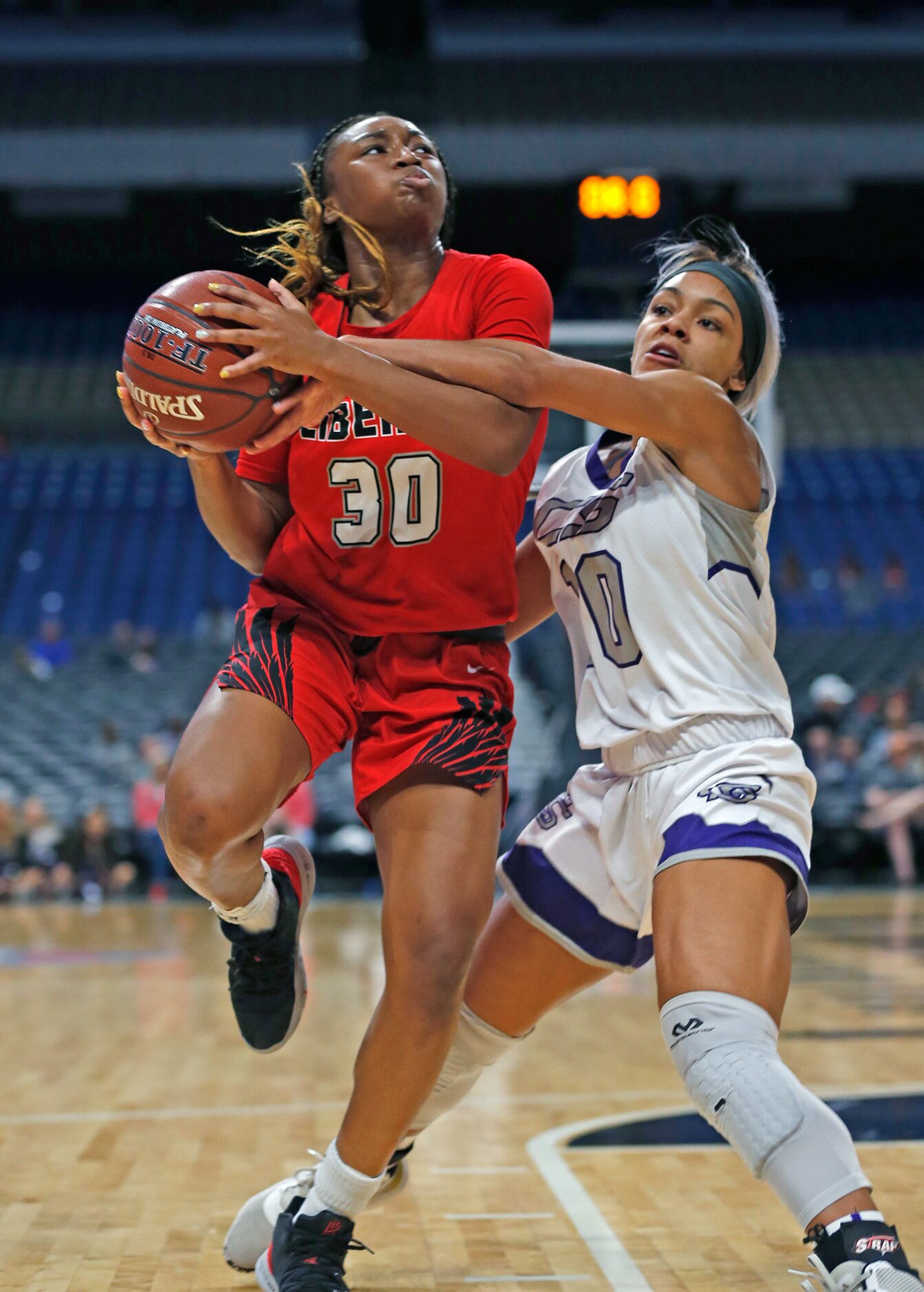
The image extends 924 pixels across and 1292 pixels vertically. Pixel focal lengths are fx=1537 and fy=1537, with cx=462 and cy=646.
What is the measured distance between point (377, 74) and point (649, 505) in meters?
14.2

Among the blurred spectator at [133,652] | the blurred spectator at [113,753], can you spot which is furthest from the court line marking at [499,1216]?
the blurred spectator at [133,652]

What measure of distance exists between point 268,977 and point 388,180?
1.57m

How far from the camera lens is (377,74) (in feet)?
52.1

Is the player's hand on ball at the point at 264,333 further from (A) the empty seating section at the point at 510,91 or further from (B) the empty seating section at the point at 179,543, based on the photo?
(A) the empty seating section at the point at 510,91

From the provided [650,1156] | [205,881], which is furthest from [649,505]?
[650,1156]

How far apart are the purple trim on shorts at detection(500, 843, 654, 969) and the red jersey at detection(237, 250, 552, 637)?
1.69 ft

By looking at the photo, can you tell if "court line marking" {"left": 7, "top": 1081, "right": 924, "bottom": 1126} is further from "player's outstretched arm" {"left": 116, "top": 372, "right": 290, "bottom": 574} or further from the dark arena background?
"player's outstretched arm" {"left": 116, "top": 372, "right": 290, "bottom": 574}

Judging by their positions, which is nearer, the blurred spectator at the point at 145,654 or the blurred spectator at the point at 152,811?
the blurred spectator at the point at 152,811

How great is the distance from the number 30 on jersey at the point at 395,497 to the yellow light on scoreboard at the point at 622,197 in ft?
23.6

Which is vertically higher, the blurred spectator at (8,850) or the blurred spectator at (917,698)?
the blurred spectator at (917,698)

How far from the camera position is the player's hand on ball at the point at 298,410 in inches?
105

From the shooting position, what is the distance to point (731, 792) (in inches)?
101

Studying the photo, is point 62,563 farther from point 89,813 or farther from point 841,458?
point 841,458

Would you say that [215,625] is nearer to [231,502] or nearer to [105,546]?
[105,546]
